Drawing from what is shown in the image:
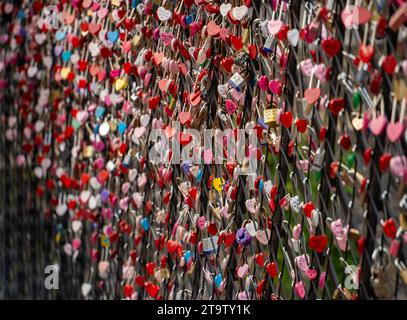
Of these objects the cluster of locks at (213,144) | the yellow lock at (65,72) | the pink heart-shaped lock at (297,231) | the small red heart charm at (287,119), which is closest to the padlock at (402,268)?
the cluster of locks at (213,144)

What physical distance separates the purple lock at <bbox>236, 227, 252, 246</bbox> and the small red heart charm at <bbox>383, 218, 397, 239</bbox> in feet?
1.31

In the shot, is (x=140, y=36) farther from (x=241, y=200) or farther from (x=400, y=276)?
(x=400, y=276)

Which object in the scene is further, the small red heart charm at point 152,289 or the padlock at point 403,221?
the small red heart charm at point 152,289

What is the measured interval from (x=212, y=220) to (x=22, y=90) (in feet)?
3.68

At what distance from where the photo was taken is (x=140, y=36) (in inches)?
71.9

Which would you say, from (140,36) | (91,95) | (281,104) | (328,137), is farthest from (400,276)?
(91,95)

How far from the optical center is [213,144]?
160cm

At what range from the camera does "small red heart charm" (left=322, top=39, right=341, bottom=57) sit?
4.09 feet

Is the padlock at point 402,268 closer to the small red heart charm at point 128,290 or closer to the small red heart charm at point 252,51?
the small red heart charm at point 252,51

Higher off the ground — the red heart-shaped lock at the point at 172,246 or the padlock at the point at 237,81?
the padlock at the point at 237,81

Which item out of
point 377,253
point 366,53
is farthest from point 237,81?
point 377,253

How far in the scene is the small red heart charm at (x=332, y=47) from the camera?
125cm

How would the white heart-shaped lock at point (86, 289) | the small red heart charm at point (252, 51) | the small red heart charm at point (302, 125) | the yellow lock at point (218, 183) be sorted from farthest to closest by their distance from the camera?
the white heart-shaped lock at point (86, 289) → the yellow lock at point (218, 183) → the small red heart charm at point (252, 51) → the small red heart charm at point (302, 125)

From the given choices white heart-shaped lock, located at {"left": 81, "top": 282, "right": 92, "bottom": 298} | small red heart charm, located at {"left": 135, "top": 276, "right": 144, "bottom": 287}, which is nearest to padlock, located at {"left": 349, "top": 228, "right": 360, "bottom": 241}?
small red heart charm, located at {"left": 135, "top": 276, "right": 144, "bottom": 287}
